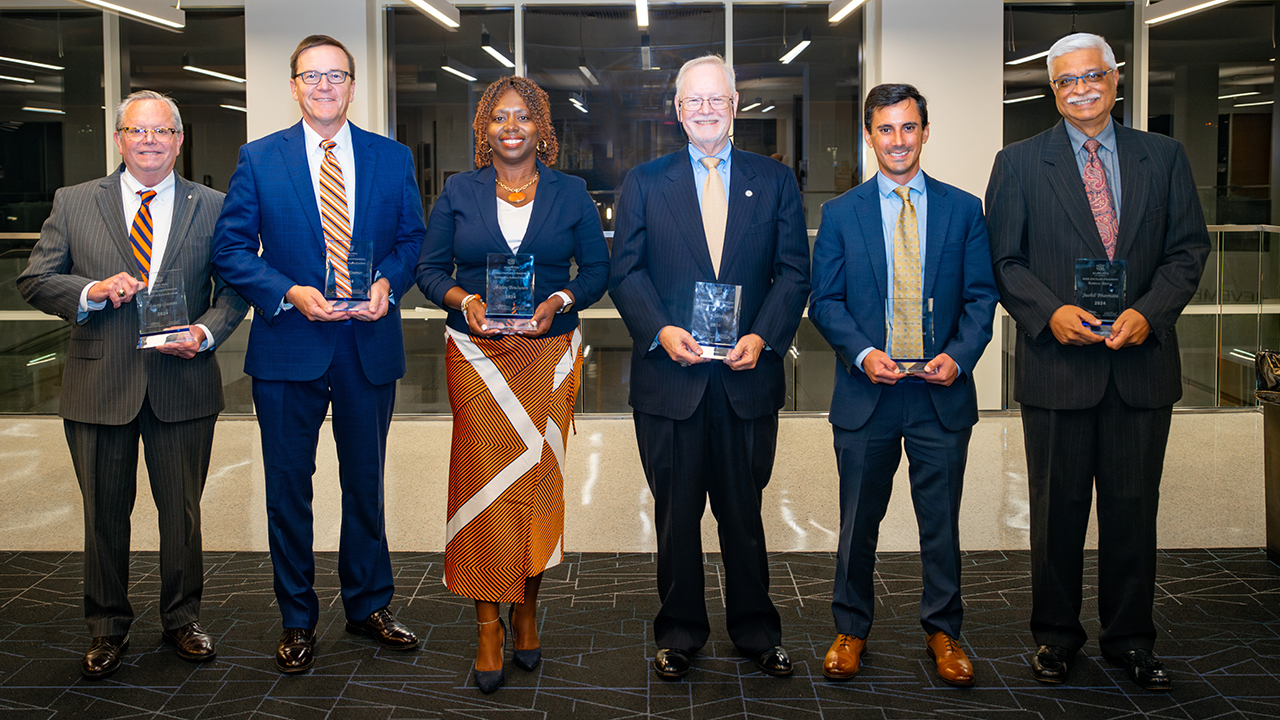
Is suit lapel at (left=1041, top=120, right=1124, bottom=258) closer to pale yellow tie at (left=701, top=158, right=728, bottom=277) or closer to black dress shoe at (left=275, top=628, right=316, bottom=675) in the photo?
pale yellow tie at (left=701, top=158, right=728, bottom=277)

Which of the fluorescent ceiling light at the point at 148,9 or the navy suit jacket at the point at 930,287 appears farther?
the fluorescent ceiling light at the point at 148,9

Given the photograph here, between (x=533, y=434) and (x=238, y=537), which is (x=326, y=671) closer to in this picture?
(x=533, y=434)

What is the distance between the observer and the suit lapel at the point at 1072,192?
3.01 metres

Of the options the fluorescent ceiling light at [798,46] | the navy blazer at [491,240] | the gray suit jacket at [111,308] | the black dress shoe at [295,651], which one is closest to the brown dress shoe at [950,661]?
the navy blazer at [491,240]

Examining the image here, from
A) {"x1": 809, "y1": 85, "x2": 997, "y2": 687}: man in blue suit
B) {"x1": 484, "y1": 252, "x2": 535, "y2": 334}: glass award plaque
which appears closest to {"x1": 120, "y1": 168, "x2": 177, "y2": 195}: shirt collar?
{"x1": 484, "y1": 252, "x2": 535, "y2": 334}: glass award plaque

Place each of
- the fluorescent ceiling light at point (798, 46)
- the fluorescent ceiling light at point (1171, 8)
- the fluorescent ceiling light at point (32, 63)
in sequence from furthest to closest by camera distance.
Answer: the fluorescent ceiling light at point (32, 63) < the fluorescent ceiling light at point (798, 46) < the fluorescent ceiling light at point (1171, 8)

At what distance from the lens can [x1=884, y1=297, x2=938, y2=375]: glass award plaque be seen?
2.92m

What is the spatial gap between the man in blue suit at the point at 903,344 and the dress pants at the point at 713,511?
26 centimetres

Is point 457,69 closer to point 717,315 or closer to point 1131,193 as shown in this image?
point 717,315

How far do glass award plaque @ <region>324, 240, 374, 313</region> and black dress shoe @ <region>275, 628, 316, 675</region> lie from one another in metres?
1.08

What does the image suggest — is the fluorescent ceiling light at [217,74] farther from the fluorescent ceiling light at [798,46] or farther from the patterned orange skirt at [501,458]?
the patterned orange skirt at [501,458]

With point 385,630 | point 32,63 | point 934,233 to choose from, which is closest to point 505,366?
point 385,630

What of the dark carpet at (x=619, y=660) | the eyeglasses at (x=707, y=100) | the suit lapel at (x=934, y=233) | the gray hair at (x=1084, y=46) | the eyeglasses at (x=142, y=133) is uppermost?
the gray hair at (x=1084, y=46)

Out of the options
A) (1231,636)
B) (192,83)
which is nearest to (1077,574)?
(1231,636)
